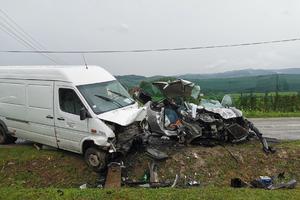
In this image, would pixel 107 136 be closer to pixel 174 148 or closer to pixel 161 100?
pixel 174 148

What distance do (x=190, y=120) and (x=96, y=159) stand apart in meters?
3.00

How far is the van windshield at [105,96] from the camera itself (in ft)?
31.6

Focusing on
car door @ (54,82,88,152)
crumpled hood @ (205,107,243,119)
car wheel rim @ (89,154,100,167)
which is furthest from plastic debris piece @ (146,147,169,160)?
crumpled hood @ (205,107,243,119)

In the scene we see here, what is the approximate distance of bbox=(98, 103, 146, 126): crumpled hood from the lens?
30.0 feet

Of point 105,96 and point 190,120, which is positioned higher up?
point 105,96

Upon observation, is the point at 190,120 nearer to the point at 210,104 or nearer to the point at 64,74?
the point at 210,104

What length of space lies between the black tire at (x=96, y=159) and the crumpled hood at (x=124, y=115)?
0.80 meters

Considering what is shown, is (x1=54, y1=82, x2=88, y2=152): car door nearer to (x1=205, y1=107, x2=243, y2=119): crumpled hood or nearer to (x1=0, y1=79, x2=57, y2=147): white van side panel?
(x1=0, y1=79, x2=57, y2=147): white van side panel

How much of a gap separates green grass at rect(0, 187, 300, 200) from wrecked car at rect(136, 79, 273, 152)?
2868 mm

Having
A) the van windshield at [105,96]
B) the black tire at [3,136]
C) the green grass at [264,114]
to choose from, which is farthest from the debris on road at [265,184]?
the green grass at [264,114]

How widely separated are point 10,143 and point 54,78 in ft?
10.6

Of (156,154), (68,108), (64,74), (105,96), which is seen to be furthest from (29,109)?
(156,154)

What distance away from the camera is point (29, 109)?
10.8 metres

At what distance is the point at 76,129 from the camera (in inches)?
380
